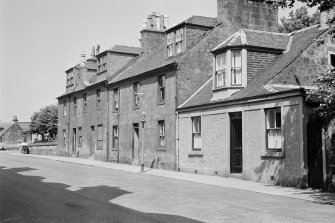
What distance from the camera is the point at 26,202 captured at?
39.3 ft

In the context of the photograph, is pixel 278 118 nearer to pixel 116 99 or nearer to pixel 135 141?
pixel 135 141

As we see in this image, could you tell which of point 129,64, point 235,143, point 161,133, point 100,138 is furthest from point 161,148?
point 129,64

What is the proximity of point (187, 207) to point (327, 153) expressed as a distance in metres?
7.54

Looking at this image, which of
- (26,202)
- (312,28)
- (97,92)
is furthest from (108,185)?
(97,92)

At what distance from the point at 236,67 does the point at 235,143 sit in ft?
13.2

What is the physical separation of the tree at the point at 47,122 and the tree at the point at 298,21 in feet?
175

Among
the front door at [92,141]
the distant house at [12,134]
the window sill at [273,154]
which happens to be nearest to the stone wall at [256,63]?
the window sill at [273,154]

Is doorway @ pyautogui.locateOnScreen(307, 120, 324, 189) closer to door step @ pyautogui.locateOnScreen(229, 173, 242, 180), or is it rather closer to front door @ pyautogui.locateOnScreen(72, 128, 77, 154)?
door step @ pyautogui.locateOnScreen(229, 173, 242, 180)

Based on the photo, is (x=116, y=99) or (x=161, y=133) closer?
(x=161, y=133)

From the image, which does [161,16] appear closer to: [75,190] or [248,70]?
[248,70]

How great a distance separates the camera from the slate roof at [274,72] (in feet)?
66.4

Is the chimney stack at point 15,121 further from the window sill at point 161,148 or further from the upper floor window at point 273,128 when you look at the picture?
the upper floor window at point 273,128

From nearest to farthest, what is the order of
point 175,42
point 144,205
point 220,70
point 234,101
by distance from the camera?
point 144,205 → point 234,101 → point 220,70 → point 175,42

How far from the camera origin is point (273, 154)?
18609mm
